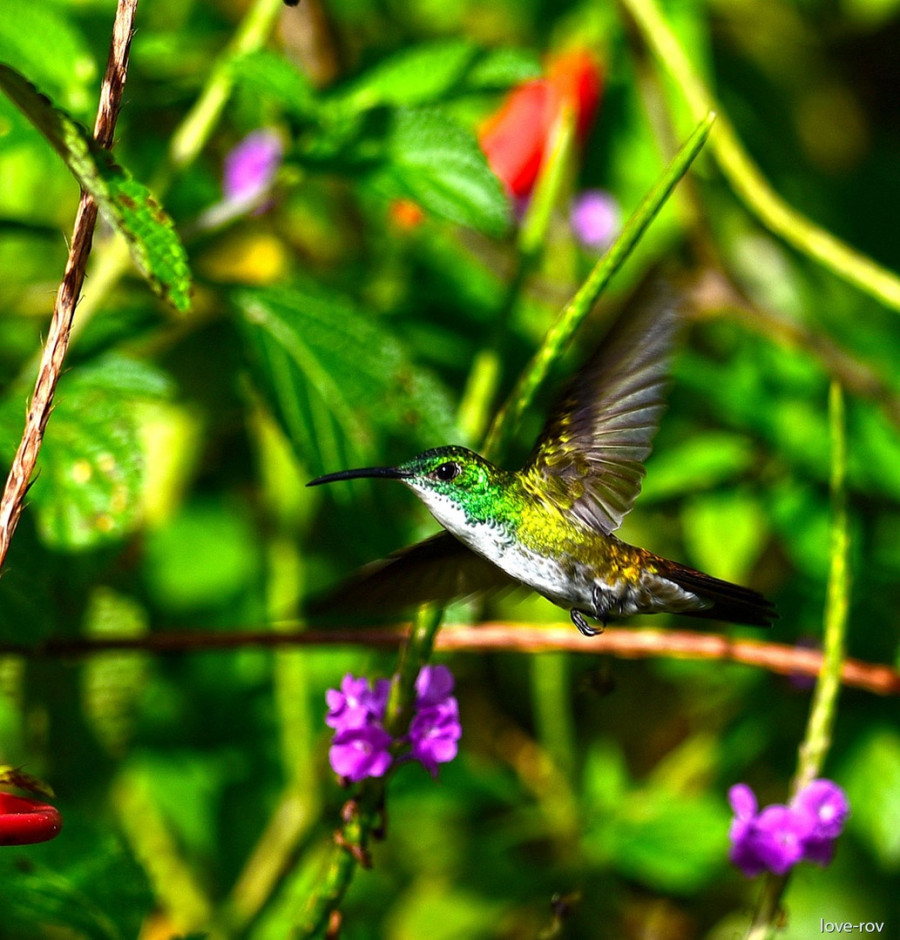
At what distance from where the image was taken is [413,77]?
1.31 meters

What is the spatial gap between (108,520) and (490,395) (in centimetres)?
42

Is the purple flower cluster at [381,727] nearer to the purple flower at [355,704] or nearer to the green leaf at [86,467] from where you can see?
the purple flower at [355,704]

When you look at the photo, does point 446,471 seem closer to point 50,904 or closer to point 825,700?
point 825,700

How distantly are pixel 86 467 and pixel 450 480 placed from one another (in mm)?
462

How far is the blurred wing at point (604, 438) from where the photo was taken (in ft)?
3.02

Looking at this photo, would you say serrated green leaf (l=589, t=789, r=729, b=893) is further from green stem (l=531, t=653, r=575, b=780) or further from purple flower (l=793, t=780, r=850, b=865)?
purple flower (l=793, t=780, r=850, b=865)

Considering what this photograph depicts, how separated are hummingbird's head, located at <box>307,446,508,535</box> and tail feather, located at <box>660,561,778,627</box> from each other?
0.18 metres

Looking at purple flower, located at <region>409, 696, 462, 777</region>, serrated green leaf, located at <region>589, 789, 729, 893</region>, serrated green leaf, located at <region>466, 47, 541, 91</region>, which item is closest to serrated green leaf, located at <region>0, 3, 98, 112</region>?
serrated green leaf, located at <region>466, 47, 541, 91</region>

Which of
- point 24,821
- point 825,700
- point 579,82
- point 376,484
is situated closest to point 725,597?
point 825,700

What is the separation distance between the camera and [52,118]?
0.50 meters

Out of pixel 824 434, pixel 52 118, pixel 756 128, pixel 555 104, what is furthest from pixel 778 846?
pixel 756 128

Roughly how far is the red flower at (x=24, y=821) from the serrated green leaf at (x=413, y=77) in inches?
35.0

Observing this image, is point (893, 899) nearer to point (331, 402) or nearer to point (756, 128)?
point (331, 402)

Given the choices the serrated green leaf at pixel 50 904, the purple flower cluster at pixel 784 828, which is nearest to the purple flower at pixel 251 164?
the serrated green leaf at pixel 50 904
